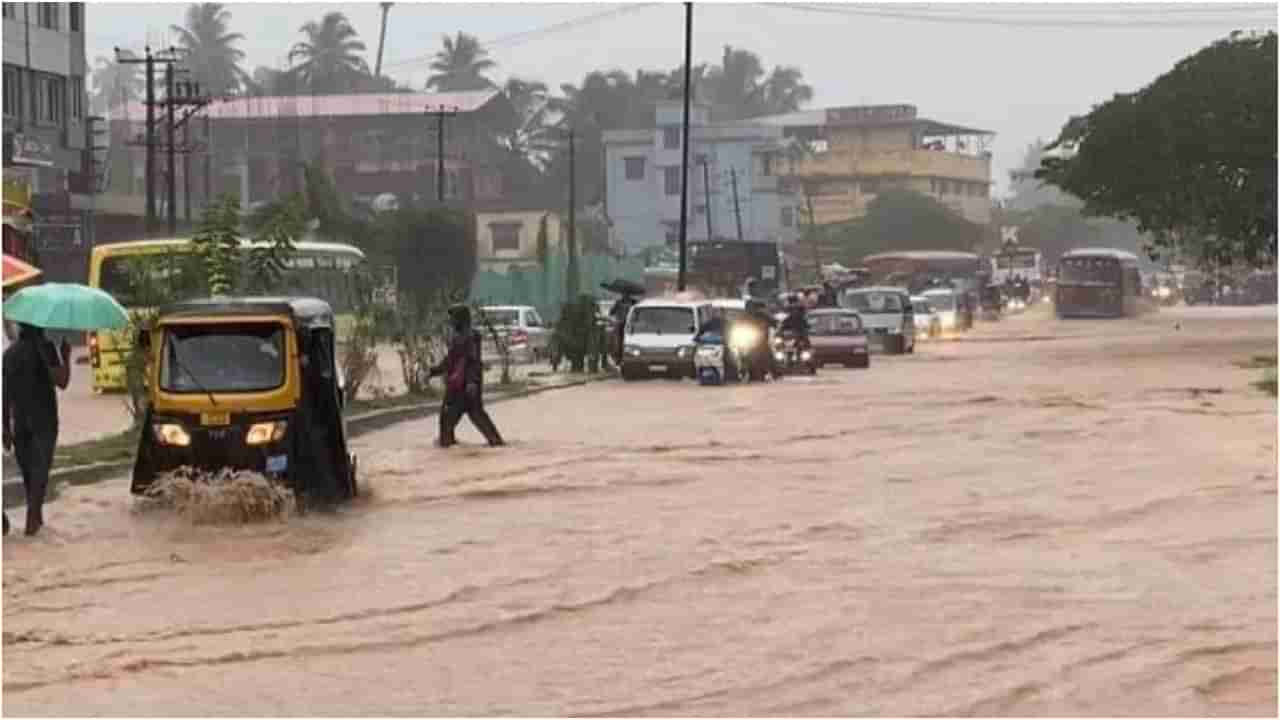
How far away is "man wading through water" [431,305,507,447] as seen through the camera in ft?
62.1

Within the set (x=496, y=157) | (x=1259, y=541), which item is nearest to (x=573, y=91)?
(x=496, y=157)

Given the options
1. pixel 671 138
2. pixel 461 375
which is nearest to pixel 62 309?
pixel 461 375

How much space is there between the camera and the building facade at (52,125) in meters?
48.9

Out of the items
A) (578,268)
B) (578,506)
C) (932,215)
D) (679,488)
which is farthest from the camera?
(932,215)

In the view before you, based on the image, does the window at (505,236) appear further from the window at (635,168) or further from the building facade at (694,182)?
the window at (635,168)

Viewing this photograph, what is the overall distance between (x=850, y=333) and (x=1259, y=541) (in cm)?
2804

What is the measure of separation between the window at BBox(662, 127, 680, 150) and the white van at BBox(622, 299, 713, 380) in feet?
180

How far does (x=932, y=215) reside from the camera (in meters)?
100

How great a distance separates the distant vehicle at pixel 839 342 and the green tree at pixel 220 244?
72.2ft

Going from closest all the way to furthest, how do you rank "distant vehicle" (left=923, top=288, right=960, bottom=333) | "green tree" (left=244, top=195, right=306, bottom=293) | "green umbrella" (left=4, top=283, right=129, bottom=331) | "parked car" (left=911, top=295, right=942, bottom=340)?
"green umbrella" (left=4, top=283, right=129, bottom=331) < "green tree" (left=244, top=195, right=306, bottom=293) < "parked car" (left=911, top=295, right=942, bottom=340) < "distant vehicle" (left=923, top=288, right=960, bottom=333)

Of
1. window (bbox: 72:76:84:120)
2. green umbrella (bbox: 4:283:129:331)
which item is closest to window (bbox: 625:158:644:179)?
window (bbox: 72:76:84:120)

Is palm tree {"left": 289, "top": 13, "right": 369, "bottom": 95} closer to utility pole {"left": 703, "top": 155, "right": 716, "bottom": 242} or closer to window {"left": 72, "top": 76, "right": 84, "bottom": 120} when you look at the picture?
utility pole {"left": 703, "top": 155, "right": 716, "bottom": 242}

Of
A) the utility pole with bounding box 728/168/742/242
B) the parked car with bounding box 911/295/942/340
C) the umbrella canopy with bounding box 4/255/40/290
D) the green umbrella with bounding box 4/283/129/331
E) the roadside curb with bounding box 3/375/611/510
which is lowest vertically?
the parked car with bounding box 911/295/942/340

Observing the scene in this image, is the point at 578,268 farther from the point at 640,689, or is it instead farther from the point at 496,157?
the point at 640,689
